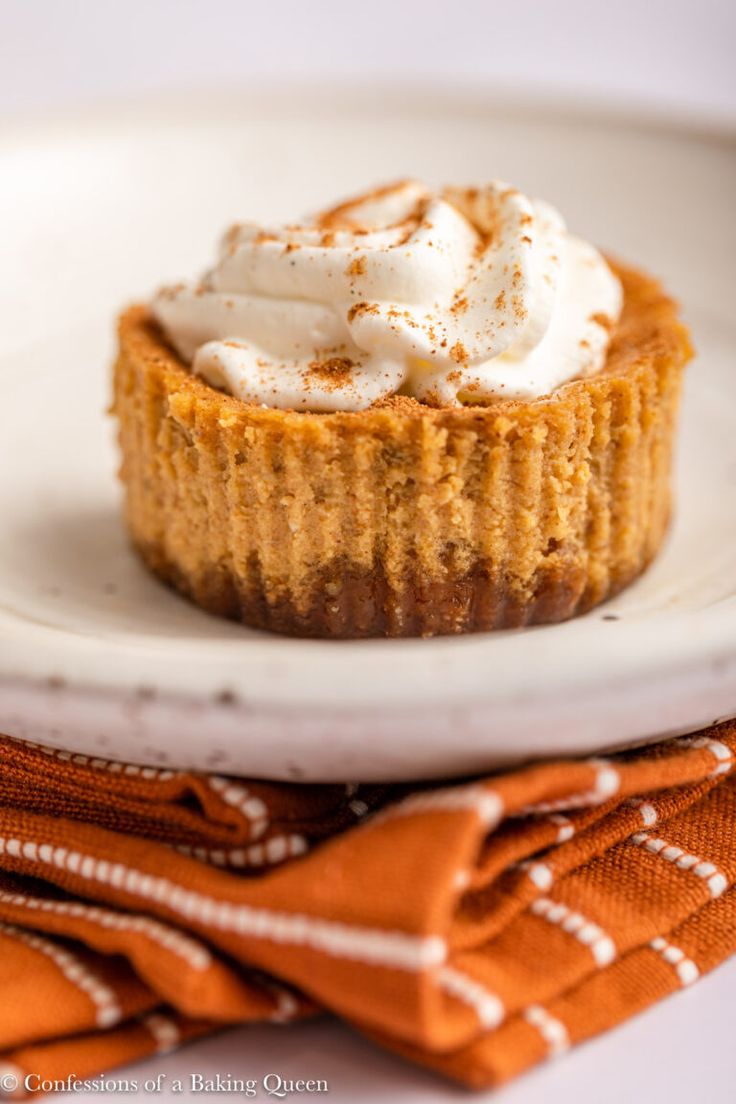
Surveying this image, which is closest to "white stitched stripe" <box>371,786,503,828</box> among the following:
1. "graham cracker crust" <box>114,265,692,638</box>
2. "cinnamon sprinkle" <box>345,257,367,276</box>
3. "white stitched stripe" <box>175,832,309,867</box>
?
"white stitched stripe" <box>175,832,309,867</box>

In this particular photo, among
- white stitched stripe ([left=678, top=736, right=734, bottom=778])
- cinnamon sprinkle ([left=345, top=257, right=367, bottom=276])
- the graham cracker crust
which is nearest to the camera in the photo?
white stitched stripe ([left=678, top=736, right=734, bottom=778])

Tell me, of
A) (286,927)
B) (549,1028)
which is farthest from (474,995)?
(286,927)

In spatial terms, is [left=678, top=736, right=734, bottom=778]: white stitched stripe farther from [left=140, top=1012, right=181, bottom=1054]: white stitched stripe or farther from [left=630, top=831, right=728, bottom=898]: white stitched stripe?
[left=140, top=1012, right=181, bottom=1054]: white stitched stripe

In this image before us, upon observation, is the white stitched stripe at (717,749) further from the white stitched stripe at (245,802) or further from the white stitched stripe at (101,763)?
the white stitched stripe at (101,763)

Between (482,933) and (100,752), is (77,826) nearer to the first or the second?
(100,752)

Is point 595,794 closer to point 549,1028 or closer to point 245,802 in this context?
point 549,1028

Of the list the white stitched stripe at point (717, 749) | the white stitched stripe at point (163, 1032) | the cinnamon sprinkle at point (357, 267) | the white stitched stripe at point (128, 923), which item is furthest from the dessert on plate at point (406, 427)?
the white stitched stripe at point (163, 1032)

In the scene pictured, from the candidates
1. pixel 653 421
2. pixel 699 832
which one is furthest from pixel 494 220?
pixel 699 832
